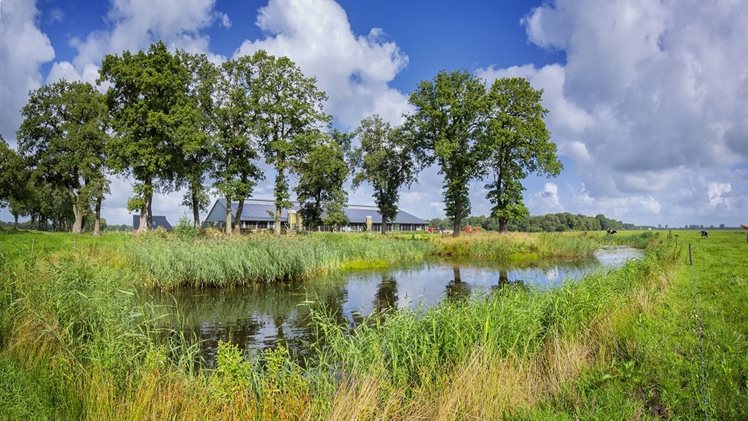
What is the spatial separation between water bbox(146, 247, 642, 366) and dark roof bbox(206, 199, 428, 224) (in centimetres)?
3750

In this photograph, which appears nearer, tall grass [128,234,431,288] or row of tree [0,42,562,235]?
tall grass [128,234,431,288]

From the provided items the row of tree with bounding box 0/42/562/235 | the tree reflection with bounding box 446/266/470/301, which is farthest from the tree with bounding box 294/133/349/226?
the tree reflection with bounding box 446/266/470/301

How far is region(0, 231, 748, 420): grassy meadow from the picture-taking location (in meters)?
4.75

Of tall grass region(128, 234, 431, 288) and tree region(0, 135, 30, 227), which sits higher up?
tree region(0, 135, 30, 227)

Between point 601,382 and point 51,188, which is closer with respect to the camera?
point 601,382

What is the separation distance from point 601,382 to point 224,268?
15090 millimetres

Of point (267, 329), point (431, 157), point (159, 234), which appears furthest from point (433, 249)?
point (267, 329)

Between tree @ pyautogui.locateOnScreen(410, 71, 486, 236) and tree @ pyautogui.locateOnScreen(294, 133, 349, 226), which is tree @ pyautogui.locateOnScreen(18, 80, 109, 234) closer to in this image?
tree @ pyautogui.locateOnScreen(294, 133, 349, 226)

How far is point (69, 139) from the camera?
4194 cm

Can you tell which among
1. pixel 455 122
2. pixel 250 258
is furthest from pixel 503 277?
pixel 455 122

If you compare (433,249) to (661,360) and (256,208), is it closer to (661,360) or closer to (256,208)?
(661,360)

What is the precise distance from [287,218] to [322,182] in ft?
69.3

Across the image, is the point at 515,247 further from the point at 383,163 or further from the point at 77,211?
the point at 77,211

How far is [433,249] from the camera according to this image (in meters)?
34.4
